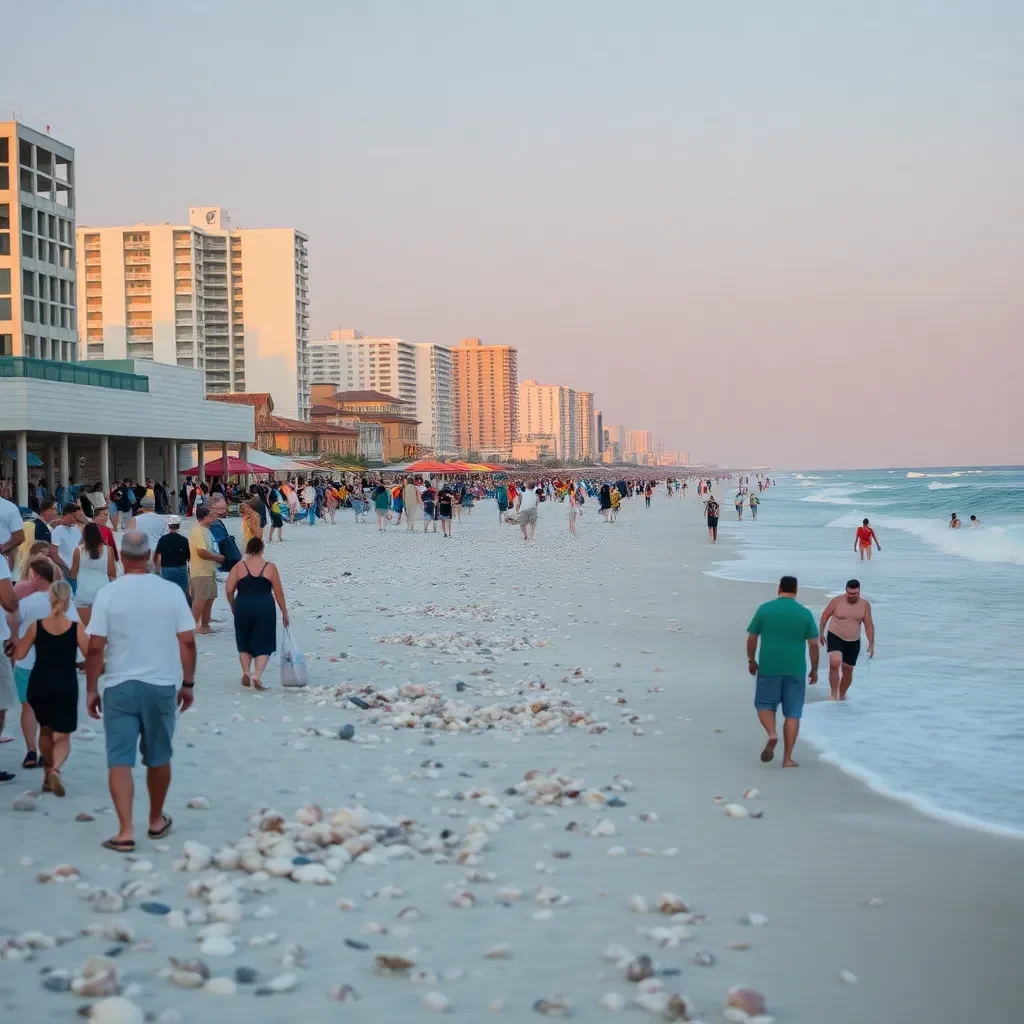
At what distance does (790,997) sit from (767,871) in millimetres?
1559

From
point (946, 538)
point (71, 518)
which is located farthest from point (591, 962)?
point (946, 538)

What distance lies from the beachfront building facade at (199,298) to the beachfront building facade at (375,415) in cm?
1020

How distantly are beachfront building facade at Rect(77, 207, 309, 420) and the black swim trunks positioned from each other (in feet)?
418

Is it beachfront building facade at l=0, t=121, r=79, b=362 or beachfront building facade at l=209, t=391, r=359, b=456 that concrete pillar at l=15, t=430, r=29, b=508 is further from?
beachfront building facade at l=209, t=391, r=359, b=456

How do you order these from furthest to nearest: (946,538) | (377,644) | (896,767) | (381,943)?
(946,538) → (377,644) → (896,767) → (381,943)

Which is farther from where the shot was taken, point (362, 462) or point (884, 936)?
point (362, 462)

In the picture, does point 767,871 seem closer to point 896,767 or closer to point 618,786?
point 618,786

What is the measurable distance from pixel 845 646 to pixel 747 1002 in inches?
294

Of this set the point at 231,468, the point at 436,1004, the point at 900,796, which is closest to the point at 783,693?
the point at 900,796

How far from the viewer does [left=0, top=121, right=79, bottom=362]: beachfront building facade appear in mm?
64750

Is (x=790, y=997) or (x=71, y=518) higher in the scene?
(x=71, y=518)

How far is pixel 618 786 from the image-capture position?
26.2ft

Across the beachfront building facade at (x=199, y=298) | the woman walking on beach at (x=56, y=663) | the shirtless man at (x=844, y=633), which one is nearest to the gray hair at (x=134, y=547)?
the woman walking on beach at (x=56, y=663)

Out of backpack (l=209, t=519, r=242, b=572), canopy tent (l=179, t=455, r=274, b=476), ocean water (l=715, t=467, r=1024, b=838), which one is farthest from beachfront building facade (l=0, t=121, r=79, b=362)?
backpack (l=209, t=519, r=242, b=572)
